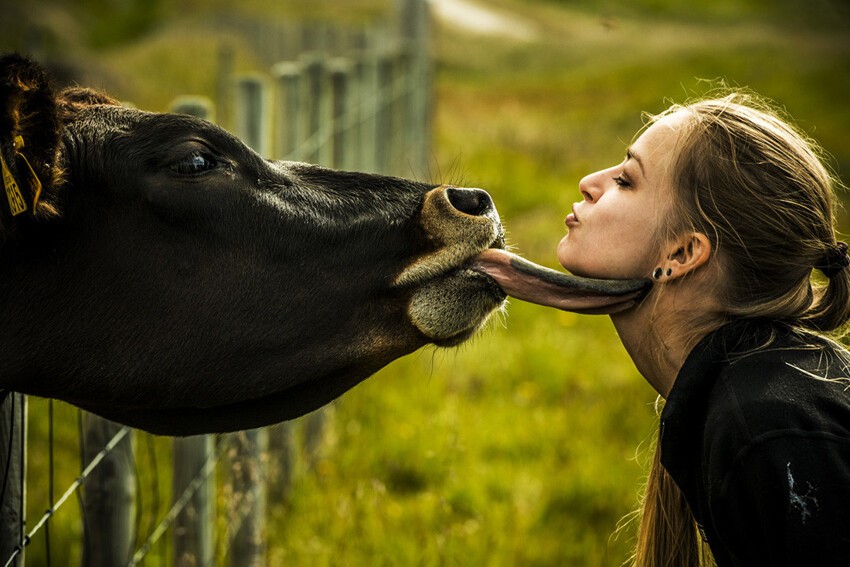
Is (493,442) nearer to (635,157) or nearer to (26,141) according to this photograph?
(635,157)

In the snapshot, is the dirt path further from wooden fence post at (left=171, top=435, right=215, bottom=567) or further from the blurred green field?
wooden fence post at (left=171, top=435, right=215, bottom=567)

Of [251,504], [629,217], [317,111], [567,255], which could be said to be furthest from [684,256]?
[317,111]

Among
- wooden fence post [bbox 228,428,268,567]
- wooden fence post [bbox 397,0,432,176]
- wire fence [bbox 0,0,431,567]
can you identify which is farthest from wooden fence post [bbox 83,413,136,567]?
wooden fence post [bbox 397,0,432,176]

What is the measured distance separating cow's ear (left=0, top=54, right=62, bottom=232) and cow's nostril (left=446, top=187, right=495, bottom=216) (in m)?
0.88

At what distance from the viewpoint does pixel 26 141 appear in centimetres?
199

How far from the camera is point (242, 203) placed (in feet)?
7.54

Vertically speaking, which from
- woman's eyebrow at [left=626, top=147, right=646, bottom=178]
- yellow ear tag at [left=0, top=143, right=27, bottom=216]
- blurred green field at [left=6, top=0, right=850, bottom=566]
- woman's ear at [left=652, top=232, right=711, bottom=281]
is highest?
yellow ear tag at [left=0, top=143, right=27, bottom=216]

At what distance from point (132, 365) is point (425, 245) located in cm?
71

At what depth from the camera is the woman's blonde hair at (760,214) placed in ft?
7.02

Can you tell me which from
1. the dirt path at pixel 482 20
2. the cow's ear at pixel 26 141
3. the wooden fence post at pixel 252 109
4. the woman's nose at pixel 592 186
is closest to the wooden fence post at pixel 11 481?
the cow's ear at pixel 26 141

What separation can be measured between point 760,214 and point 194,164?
1261 millimetres

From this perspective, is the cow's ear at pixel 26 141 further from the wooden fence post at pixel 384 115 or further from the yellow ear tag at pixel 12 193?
the wooden fence post at pixel 384 115

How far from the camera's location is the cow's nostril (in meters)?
2.33

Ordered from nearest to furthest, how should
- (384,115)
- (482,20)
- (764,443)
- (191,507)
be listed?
(764,443)
(191,507)
(384,115)
(482,20)
